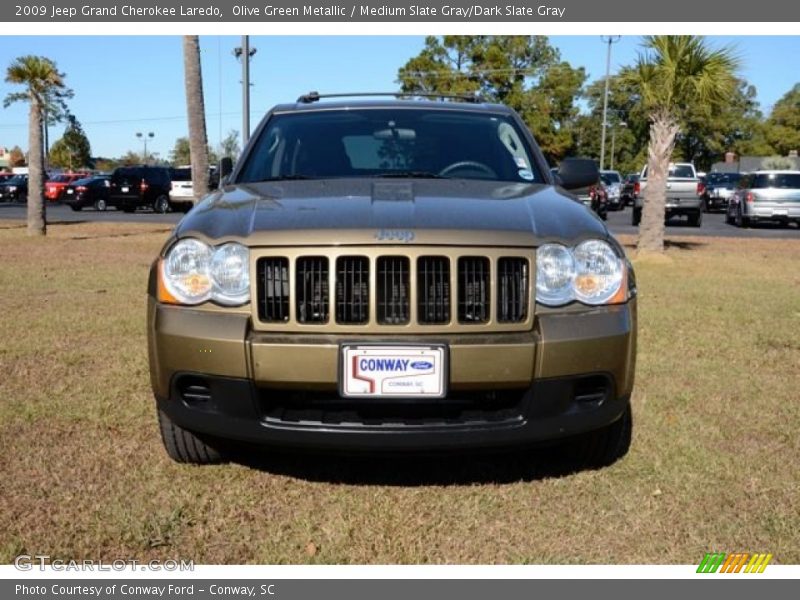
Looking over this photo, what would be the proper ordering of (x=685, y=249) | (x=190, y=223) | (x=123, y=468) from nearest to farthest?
(x=190, y=223) < (x=123, y=468) < (x=685, y=249)

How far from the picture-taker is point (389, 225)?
3.08 m

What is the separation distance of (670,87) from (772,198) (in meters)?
12.9

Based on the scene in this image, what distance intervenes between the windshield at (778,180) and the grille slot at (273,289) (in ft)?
79.7

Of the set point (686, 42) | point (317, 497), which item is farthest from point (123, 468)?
point (686, 42)

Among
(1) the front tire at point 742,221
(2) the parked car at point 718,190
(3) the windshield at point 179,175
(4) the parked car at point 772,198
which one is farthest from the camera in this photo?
(2) the parked car at point 718,190

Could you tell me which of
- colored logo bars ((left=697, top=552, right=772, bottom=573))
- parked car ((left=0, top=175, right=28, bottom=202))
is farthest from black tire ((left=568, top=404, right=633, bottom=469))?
parked car ((left=0, top=175, right=28, bottom=202))

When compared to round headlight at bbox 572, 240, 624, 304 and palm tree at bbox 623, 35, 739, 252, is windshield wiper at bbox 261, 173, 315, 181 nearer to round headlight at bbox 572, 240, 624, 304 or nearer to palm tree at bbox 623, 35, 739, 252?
round headlight at bbox 572, 240, 624, 304

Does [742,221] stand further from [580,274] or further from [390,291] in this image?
[390,291]

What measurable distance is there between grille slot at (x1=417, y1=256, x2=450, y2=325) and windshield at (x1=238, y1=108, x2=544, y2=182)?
1.26 m

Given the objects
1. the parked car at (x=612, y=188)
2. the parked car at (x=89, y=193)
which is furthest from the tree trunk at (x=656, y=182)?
the parked car at (x=89, y=193)

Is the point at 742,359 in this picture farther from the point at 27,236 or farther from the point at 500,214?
the point at 27,236

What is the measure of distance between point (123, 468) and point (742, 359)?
4349 mm

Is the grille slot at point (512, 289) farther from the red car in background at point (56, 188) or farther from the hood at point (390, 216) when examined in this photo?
the red car in background at point (56, 188)

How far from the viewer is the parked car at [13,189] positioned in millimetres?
39719
